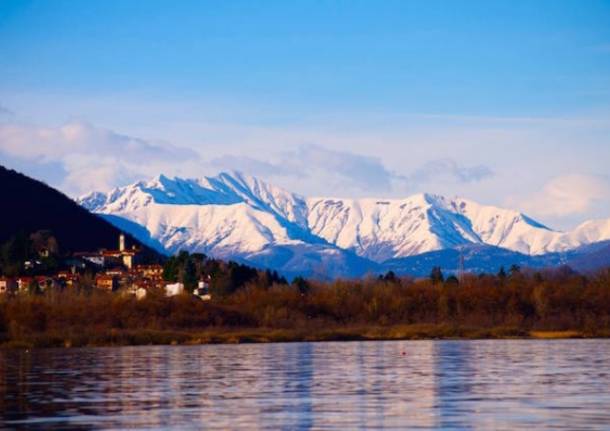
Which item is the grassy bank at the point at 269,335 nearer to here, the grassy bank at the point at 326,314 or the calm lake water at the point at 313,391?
the grassy bank at the point at 326,314

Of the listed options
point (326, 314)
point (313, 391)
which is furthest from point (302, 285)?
point (313, 391)

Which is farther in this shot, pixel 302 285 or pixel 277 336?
pixel 302 285

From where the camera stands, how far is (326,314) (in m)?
173

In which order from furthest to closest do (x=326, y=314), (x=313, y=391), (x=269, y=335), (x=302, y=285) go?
1. (x=302, y=285)
2. (x=326, y=314)
3. (x=269, y=335)
4. (x=313, y=391)

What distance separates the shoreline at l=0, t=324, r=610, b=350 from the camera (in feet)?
438

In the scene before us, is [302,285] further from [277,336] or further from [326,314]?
[277,336]

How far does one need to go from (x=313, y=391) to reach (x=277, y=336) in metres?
85.4

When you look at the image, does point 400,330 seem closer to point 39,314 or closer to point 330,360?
point 39,314

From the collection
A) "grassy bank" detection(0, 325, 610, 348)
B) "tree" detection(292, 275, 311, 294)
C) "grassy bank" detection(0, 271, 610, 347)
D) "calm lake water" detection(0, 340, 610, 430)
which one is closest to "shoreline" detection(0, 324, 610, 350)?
"grassy bank" detection(0, 325, 610, 348)

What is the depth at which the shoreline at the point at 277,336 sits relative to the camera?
133625 mm

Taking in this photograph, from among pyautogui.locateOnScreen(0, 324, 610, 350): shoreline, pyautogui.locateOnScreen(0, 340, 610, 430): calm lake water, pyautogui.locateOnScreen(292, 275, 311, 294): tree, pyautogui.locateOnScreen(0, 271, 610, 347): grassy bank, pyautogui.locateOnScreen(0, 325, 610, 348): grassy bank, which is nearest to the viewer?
pyautogui.locateOnScreen(0, 340, 610, 430): calm lake water

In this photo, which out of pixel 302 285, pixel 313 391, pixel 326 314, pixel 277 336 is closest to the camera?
pixel 313 391

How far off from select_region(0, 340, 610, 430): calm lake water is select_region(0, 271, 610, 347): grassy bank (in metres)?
42.7

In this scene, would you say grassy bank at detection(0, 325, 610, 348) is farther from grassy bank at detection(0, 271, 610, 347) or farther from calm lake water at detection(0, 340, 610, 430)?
calm lake water at detection(0, 340, 610, 430)
